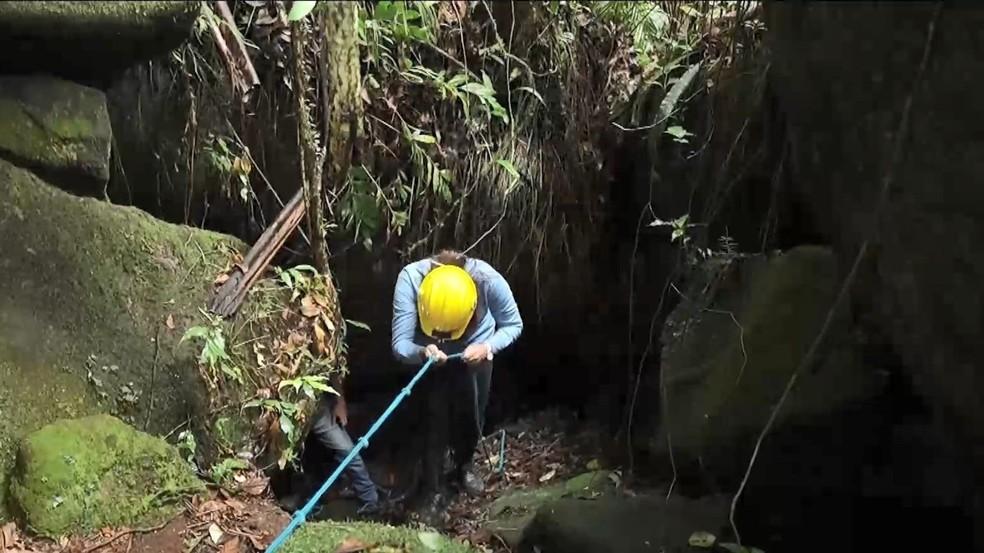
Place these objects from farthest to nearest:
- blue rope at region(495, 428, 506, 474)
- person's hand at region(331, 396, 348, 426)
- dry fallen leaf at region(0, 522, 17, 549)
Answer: blue rope at region(495, 428, 506, 474)
person's hand at region(331, 396, 348, 426)
dry fallen leaf at region(0, 522, 17, 549)

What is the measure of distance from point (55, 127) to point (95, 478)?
4.57 ft

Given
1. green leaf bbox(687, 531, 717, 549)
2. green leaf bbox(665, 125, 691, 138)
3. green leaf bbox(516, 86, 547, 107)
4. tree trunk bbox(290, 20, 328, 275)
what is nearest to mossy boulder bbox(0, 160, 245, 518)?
tree trunk bbox(290, 20, 328, 275)

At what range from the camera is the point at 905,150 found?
2.00 metres

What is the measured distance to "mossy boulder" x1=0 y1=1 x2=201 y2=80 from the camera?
2803 millimetres

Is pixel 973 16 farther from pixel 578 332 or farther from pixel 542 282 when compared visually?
pixel 578 332

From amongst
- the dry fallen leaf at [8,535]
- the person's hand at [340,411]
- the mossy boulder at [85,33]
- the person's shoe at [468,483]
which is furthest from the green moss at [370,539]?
the mossy boulder at [85,33]

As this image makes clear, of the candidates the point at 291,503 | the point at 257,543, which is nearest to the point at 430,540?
the point at 257,543

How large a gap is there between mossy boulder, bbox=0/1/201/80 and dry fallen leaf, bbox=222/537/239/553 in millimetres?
1972

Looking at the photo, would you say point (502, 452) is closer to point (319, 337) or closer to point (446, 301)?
point (446, 301)

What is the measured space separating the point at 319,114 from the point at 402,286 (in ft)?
3.18

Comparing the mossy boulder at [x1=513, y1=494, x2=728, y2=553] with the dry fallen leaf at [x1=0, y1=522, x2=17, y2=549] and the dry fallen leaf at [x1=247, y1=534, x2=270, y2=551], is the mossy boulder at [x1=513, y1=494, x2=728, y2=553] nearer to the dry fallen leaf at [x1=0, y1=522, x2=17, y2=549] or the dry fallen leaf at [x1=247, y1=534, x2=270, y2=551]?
the dry fallen leaf at [x1=247, y1=534, x2=270, y2=551]

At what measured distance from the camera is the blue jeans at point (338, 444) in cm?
430

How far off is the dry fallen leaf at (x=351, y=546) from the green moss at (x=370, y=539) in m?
0.02

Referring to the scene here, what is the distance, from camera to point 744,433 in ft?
10.4
